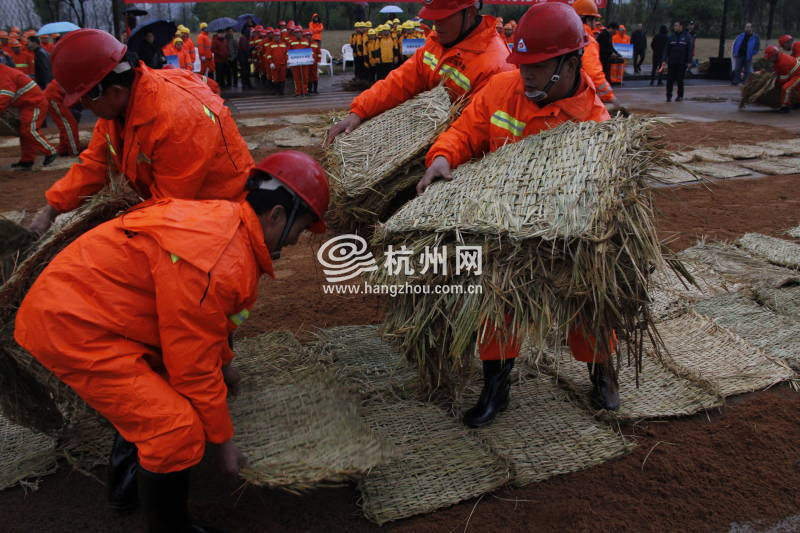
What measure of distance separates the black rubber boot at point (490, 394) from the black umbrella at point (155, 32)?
310 inches

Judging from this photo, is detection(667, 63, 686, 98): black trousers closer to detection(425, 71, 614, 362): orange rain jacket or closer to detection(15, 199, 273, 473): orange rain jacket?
detection(425, 71, 614, 362): orange rain jacket

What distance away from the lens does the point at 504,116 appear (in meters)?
2.76

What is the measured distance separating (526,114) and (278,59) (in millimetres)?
16020

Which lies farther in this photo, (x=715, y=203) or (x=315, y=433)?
(x=715, y=203)

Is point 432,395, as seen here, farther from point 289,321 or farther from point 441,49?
point 441,49

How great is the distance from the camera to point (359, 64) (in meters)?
18.3

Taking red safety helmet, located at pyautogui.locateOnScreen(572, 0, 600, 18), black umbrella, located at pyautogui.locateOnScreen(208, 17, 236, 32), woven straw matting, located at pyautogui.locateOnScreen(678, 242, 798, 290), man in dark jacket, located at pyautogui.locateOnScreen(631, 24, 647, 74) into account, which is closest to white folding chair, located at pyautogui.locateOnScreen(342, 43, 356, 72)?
black umbrella, located at pyautogui.locateOnScreen(208, 17, 236, 32)

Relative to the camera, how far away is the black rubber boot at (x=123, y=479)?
2.35m

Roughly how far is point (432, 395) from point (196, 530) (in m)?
1.24

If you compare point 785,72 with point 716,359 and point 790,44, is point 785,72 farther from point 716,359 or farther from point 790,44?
point 716,359

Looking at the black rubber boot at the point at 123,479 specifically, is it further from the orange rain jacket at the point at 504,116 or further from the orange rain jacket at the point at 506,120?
the orange rain jacket at the point at 504,116

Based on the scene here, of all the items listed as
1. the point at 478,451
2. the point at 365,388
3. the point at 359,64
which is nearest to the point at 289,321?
the point at 365,388

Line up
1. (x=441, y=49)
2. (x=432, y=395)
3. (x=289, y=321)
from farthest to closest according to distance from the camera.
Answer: (x=289, y=321), (x=441, y=49), (x=432, y=395)

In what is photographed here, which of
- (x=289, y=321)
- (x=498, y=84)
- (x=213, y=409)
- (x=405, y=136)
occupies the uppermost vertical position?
(x=498, y=84)
